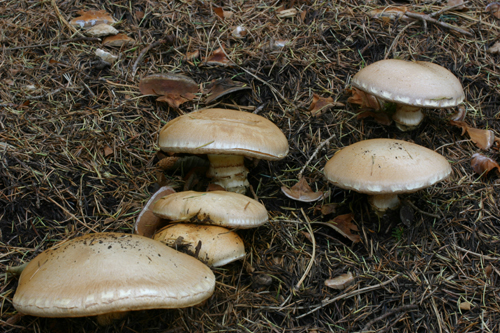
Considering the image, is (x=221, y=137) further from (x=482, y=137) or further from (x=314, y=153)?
(x=482, y=137)

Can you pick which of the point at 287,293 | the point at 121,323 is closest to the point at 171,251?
the point at 121,323

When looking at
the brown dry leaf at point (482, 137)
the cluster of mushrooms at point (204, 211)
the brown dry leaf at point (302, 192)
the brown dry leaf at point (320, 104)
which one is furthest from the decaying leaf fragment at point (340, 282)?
the brown dry leaf at point (482, 137)

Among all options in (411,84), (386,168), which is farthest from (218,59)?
(386,168)

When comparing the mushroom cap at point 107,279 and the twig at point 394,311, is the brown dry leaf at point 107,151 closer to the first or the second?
the mushroom cap at point 107,279

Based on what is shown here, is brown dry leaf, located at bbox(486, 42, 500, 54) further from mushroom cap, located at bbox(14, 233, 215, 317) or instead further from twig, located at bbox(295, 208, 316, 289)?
mushroom cap, located at bbox(14, 233, 215, 317)

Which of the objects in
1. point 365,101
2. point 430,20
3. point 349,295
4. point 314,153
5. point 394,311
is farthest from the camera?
point 430,20

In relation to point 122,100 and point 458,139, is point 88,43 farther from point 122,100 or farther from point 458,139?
point 458,139
